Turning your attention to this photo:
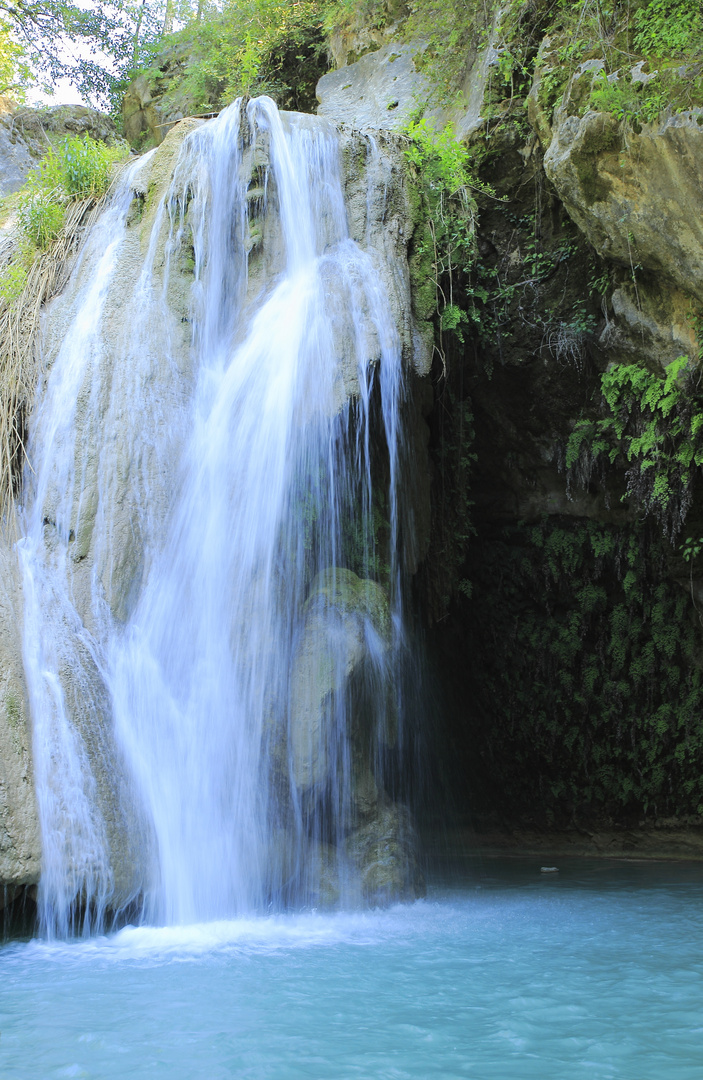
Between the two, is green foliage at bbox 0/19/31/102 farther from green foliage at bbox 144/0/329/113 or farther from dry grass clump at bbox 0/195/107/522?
dry grass clump at bbox 0/195/107/522

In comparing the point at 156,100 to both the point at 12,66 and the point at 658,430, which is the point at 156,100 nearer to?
the point at 12,66

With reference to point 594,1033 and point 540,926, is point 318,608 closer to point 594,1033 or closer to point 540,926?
point 540,926

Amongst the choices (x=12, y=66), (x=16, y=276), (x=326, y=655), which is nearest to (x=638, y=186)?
(x=326, y=655)

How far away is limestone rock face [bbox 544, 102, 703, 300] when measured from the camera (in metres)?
6.27

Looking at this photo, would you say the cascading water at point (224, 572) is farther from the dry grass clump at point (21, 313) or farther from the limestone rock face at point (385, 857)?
the dry grass clump at point (21, 313)

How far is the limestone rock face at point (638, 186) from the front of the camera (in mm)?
6266

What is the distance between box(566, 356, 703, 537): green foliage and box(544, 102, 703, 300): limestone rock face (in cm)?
97

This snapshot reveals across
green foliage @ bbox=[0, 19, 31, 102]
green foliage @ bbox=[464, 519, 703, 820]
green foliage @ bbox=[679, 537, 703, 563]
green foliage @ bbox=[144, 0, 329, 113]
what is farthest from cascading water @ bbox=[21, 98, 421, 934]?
green foliage @ bbox=[0, 19, 31, 102]

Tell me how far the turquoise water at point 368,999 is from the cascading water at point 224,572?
585 millimetres

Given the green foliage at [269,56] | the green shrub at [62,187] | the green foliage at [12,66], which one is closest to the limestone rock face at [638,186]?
the green shrub at [62,187]

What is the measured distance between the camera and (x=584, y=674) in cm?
1017

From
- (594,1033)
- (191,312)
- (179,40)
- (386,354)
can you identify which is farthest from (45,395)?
(179,40)

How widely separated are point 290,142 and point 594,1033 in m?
7.47

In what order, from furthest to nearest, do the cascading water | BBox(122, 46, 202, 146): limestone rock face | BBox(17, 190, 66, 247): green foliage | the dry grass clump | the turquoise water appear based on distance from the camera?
BBox(122, 46, 202, 146): limestone rock face, BBox(17, 190, 66, 247): green foliage, the dry grass clump, the cascading water, the turquoise water
